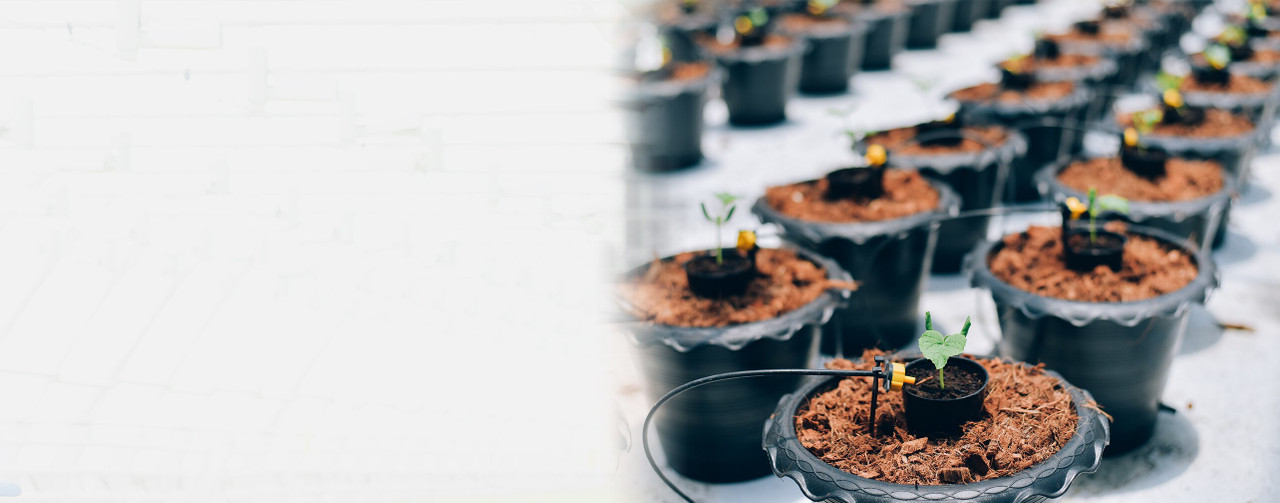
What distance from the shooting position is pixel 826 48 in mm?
6434

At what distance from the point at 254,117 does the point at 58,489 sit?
1076 millimetres

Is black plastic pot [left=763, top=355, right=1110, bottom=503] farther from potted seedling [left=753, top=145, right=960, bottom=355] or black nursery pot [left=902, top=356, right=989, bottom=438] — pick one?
potted seedling [left=753, top=145, right=960, bottom=355]

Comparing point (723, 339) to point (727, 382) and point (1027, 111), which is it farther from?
point (1027, 111)

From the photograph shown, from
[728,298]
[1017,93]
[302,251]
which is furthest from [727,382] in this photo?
[1017,93]

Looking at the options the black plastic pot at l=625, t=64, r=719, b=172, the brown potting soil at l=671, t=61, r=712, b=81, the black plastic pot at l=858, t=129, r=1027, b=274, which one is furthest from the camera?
the brown potting soil at l=671, t=61, r=712, b=81

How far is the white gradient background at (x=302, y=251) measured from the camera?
2049 mm

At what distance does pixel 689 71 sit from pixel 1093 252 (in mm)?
3261

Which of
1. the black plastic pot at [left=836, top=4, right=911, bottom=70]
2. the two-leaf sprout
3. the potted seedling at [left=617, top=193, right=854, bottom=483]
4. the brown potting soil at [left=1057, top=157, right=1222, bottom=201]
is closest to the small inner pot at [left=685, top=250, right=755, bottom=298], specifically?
the potted seedling at [left=617, top=193, right=854, bottom=483]

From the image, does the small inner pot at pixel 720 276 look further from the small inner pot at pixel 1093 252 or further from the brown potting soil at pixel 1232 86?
the brown potting soil at pixel 1232 86

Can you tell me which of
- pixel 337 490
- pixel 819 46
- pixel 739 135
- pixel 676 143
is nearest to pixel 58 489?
pixel 337 490

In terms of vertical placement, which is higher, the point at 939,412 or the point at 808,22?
the point at 808,22

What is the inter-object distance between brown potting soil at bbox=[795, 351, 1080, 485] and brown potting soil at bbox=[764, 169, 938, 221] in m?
1.13

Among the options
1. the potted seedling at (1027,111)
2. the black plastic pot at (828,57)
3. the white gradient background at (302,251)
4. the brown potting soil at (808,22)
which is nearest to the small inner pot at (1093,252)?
the white gradient background at (302,251)

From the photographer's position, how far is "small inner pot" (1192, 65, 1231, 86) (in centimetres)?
445
